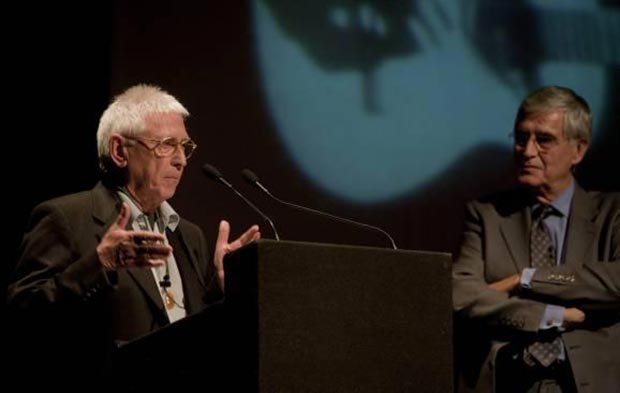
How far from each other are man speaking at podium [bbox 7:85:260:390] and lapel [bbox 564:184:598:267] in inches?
51.3

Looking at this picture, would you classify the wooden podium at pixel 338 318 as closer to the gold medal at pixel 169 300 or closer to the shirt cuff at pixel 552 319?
the gold medal at pixel 169 300

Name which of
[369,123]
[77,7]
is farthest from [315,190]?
[77,7]

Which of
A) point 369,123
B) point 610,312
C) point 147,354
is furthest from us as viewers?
point 369,123

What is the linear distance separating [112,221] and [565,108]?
6.16ft

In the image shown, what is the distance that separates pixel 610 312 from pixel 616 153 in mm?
1447

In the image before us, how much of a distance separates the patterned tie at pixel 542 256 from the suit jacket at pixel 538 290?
33 mm

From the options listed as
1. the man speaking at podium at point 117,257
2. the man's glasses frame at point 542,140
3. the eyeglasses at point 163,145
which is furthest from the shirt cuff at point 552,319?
the eyeglasses at point 163,145

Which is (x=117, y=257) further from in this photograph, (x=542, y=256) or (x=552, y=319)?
(x=542, y=256)

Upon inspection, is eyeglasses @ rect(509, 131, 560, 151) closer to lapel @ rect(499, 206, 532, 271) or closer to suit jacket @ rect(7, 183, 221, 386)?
lapel @ rect(499, 206, 532, 271)

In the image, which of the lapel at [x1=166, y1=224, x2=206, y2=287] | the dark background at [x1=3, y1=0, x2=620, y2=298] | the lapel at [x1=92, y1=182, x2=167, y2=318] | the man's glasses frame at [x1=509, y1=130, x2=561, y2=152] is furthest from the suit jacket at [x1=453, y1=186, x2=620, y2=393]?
the lapel at [x1=92, y1=182, x2=167, y2=318]

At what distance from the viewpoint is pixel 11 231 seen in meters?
4.37

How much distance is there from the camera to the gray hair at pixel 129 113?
374 cm

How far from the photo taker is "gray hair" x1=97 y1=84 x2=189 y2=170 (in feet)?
12.3

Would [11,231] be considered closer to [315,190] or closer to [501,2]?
[315,190]
